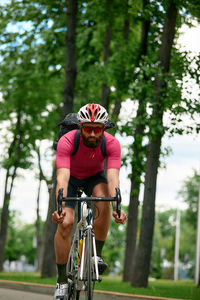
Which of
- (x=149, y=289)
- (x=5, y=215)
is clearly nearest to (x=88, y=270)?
(x=149, y=289)

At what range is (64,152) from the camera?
5750 mm

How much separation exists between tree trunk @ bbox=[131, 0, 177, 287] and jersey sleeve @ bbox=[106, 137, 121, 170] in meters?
7.27

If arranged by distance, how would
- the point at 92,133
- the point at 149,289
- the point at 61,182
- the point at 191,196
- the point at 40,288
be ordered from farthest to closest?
1. the point at 191,196
2. the point at 149,289
3. the point at 40,288
4. the point at 92,133
5. the point at 61,182

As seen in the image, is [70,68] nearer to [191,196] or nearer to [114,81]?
[114,81]

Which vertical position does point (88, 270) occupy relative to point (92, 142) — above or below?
below

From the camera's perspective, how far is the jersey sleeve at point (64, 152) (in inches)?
224

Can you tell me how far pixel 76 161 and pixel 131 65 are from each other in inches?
467

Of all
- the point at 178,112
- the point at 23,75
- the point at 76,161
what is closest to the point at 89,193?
the point at 76,161

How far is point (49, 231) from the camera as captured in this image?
58.3 feet

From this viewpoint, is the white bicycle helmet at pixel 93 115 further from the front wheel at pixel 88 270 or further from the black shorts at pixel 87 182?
the front wheel at pixel 88 270

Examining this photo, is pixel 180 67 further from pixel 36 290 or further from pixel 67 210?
pixel 67 210

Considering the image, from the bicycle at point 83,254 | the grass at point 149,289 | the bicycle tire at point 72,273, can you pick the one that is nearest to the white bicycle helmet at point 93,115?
the bicycle at point 83,254

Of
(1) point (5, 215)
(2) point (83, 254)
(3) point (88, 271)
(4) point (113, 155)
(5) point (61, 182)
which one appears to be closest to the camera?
(3) point (88, 271)

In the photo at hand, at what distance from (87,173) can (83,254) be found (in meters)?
1.11
